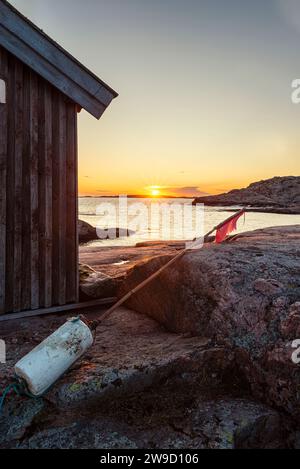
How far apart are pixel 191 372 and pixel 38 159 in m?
Answer: 3.57

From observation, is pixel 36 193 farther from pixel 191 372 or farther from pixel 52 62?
pixel 191 372

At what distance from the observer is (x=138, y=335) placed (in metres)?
4.34

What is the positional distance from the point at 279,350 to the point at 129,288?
2.76 m

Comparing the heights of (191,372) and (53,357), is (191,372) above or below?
below

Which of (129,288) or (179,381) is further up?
(129,288)

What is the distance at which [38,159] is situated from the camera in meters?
5.23

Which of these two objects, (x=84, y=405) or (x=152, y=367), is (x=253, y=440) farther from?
(x=84, y=405)

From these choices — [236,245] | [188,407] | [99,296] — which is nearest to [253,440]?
[188,407]

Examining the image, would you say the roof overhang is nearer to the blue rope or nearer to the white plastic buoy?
the white plastic buoy

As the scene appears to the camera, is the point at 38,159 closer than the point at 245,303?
No

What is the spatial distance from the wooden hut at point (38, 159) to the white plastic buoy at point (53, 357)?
6.44ft

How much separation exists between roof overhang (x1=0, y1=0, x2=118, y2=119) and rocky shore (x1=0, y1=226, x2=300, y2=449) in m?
2.68

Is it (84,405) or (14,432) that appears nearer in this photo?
(14,432)

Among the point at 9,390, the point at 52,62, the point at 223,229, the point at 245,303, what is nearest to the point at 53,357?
the point at 9,390
